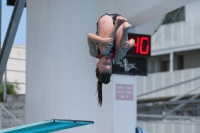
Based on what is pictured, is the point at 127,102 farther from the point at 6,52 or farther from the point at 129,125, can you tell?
the point at 6,52

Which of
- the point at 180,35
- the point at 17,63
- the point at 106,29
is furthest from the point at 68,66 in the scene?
the point at 17,63

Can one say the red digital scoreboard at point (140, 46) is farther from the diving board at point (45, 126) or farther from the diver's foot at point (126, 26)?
the diver's foot at point (126, 26)

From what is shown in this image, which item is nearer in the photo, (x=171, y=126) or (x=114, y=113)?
(x=114, y=113)

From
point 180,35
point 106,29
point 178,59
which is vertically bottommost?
point 106,29

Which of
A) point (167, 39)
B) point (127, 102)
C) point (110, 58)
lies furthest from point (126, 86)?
point (167, 39)

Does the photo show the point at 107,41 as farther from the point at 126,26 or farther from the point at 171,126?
the point at 171,126

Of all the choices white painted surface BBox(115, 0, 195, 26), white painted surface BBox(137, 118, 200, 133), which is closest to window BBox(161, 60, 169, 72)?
white painted surface BBox(137, 118, 200, 133)

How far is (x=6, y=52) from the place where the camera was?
11336 mm

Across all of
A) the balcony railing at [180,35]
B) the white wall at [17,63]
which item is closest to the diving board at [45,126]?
the balcony railing at [180,35]

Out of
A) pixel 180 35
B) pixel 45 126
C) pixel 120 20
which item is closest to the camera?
pixel 120 20

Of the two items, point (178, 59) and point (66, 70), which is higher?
point (178, 59)

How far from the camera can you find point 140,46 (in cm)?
1321

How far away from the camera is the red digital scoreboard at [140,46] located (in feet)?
43.1

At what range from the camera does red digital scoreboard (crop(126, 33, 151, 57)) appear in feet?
43.1
